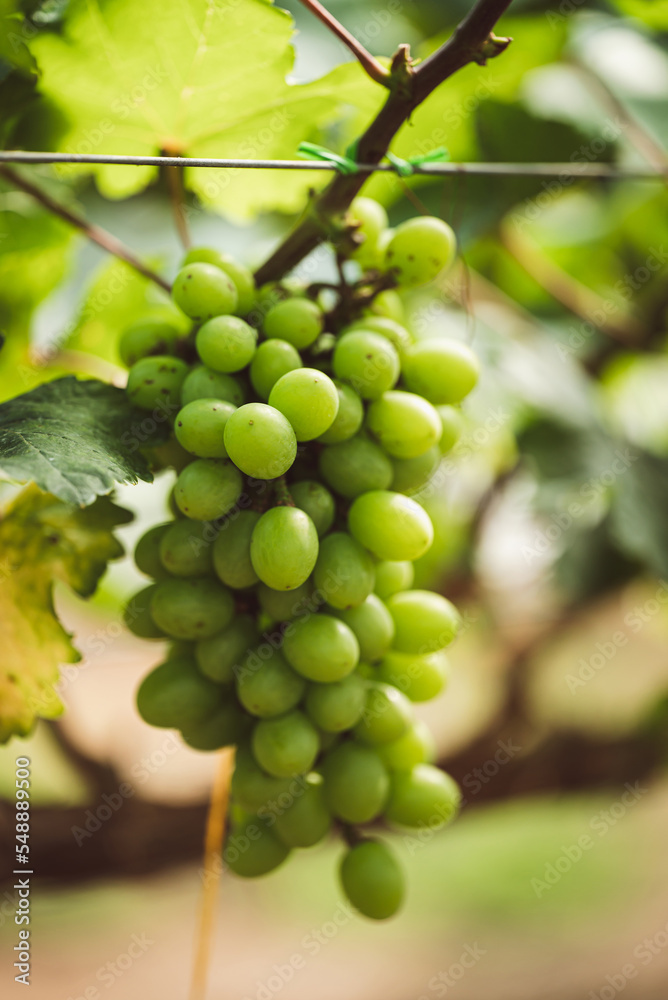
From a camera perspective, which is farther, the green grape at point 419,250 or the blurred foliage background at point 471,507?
the blurred foliage background at point 471,507

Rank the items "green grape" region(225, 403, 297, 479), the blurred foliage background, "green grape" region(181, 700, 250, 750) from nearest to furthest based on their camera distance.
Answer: "green grape" region(225, 403, 297, 479), "green grape" region(181, 700, 250, 750), the blurred foliage background

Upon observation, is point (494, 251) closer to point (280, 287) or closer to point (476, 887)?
point (280, 287)

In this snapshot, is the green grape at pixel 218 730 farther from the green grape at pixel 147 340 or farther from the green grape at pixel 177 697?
the green grape at pixel 147 340

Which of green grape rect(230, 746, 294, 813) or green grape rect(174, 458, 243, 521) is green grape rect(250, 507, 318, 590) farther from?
green grape rect(230, 746, 294, 813)

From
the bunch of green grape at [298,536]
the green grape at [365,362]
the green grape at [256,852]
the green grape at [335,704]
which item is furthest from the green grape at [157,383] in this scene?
the green grape at [256,852]

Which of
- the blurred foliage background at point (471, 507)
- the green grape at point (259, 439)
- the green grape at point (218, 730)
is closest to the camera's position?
the green grape at point (259, 439)

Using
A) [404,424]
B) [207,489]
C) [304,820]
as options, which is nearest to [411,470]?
[404,424]

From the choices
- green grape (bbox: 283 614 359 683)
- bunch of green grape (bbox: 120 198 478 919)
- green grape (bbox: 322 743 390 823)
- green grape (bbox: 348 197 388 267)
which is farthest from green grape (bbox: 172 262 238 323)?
green grape (bbox: 322 743 390 823)
